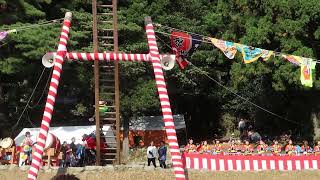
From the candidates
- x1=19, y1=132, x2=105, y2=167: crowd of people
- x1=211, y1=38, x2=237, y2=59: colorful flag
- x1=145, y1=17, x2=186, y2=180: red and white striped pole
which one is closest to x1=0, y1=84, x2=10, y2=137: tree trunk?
x1=19, y1=132, x2=105, y2=167: crowd of people

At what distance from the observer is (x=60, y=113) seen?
112ft

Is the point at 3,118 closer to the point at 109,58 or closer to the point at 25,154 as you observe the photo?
the point at 25,154

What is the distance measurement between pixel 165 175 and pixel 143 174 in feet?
2.31

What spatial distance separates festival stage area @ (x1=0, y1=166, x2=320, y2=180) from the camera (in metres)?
16.5

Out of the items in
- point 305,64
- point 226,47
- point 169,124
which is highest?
point 226,47

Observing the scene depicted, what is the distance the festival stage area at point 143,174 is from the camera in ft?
54.2

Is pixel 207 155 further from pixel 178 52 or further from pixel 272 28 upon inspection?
pixel 272 28

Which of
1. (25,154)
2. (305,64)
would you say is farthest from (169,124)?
(25,154)

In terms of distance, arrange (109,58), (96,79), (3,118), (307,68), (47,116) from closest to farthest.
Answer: (47,116) < (109,58) < (96,79) < (307,68) < (3,118)

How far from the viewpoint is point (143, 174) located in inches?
660

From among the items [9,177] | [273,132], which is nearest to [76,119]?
[273,132]

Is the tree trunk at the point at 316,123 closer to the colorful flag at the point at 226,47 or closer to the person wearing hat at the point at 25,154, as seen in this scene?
the colorful flag at the point at 226,47

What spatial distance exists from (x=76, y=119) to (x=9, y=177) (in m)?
16.9

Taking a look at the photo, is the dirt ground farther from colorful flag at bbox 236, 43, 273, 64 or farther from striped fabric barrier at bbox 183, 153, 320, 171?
colorful flag at bbox 236, 43, 273, 64
